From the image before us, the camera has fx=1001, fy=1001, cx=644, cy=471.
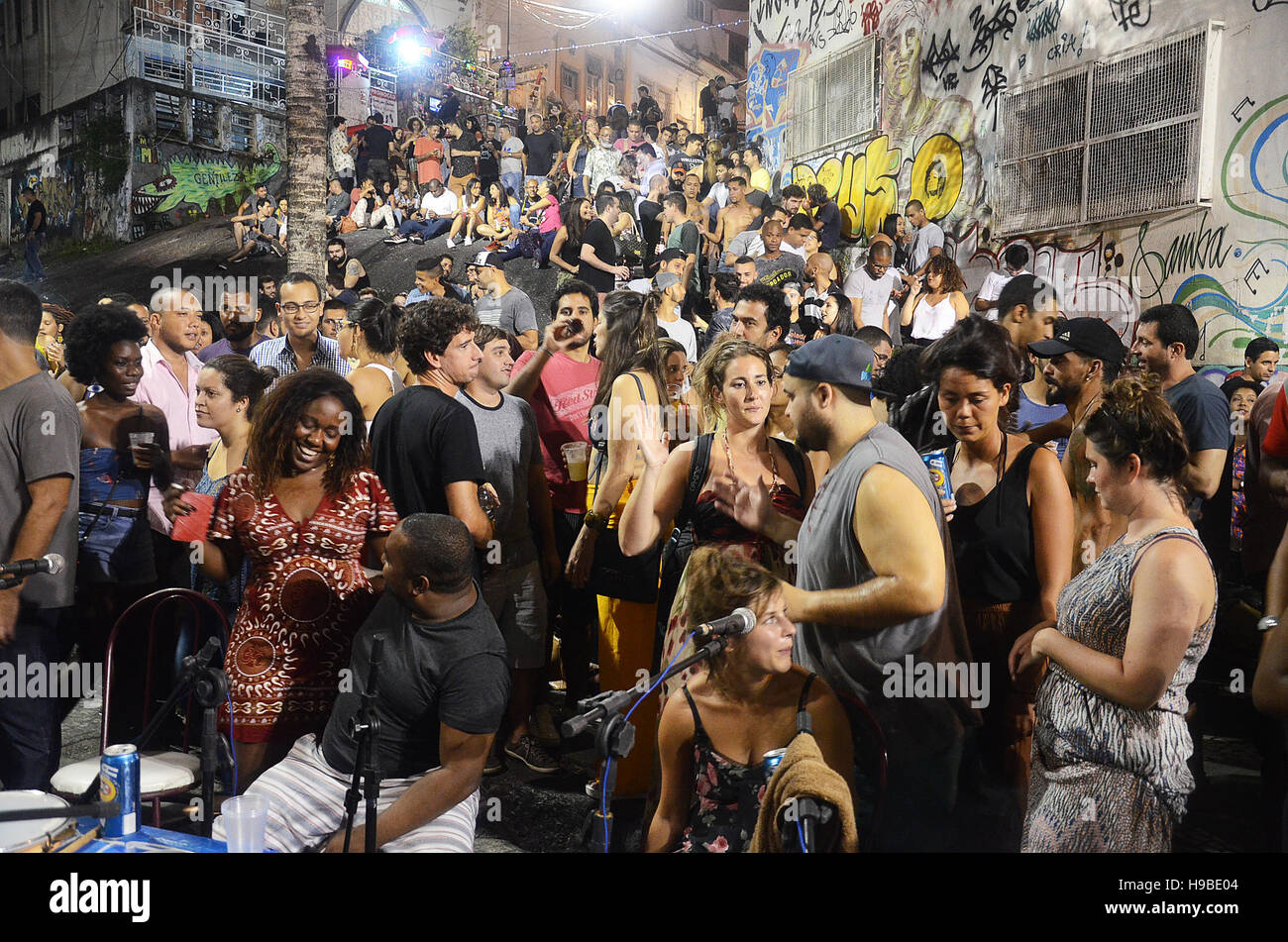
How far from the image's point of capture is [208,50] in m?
3.35

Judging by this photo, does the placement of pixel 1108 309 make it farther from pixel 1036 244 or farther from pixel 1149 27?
pixel 1149 27

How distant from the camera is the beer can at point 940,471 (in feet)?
9.21

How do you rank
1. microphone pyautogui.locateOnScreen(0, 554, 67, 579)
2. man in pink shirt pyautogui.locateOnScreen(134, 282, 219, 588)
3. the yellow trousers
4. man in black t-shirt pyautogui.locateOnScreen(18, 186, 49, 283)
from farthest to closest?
man in black t-shirt pyautogui.locateOnScreen(18, 186, 49, 283), man in pink shirt pyautogui.locateOnScreen(134, 282, 219, 588), the yellow trousers, microphone pyautogui.locateOnScreen(0, 554, 67, 579)

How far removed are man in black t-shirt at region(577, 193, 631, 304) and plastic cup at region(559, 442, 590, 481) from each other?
23.8 inches

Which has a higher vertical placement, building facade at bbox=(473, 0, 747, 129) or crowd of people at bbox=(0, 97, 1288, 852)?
building facade at bbox=(473, 0, 747, 129)

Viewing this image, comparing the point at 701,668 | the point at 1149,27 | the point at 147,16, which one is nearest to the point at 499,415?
the point at 701,668

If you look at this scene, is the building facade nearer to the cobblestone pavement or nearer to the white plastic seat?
the cobblestone pavement

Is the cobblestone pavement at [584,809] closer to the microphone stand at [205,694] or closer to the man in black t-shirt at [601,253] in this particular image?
the microphone stand at [205,694]

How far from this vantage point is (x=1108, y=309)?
3.18 metres

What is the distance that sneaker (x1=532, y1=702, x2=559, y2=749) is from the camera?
3295 millimetres

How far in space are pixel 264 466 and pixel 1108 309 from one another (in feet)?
8.67

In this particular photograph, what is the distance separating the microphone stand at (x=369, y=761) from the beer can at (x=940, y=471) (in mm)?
1569

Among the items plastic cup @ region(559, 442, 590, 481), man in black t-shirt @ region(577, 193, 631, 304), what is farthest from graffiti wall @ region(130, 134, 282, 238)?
plastic cup @ region(559, 442, 590, 481)

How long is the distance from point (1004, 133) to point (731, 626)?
2281 millimetres
